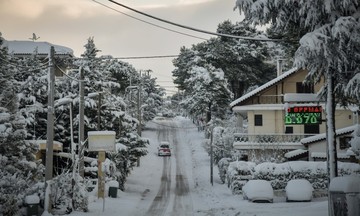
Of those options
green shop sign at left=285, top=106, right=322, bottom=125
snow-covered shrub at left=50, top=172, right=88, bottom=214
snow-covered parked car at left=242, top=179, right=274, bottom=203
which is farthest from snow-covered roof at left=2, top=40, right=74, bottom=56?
green shop sign at left=285, top=106, right=322, bottom=125

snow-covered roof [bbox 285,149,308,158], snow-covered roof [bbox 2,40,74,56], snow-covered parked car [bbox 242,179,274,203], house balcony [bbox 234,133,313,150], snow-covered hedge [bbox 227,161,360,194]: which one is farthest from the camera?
snow-covered roof [bbox 2,40,74,56]

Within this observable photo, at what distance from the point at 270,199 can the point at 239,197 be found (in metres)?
3.73

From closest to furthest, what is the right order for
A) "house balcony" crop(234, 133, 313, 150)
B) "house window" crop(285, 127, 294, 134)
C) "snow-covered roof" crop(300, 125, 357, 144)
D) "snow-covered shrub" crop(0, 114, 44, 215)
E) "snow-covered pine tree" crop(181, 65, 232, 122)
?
"snow-covered shrub" crop(0, 114, 44, 215), "snow-covered roof" crop(300, 125, 357, 144), "house balcony" crop(234, 133, 313, 150), "house window" crop(285, 127, 294, 134), "snow-covered pine tree" crop(181, 65, 232, 122)

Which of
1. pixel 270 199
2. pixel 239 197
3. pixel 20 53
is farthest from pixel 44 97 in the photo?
pixel 20 53

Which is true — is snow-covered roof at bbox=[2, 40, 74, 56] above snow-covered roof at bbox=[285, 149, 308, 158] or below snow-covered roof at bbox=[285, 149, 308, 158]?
above

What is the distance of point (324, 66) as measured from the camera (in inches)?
511

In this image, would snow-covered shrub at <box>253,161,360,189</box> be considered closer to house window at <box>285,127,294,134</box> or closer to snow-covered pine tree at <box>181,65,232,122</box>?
house window at <box>285,127,294,134</box>

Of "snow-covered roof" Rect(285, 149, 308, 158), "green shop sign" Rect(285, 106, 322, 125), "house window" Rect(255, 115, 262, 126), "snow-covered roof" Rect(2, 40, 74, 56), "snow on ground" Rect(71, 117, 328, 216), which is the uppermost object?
"snow-covered roof" Rect(2, 40, 74, 56)

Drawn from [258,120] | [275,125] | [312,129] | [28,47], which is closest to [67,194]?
[258,120]

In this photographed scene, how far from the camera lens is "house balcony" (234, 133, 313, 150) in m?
37.9

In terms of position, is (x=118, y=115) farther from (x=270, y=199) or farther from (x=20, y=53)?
(x=20, y=53)

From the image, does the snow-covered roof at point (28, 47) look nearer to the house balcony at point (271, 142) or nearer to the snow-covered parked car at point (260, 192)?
the house balcony at point (271, 142)

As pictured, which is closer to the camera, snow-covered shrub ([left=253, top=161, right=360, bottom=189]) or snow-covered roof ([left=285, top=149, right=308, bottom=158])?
snow-covered shrub ([left=253, top=161, right=360, bottom=189])

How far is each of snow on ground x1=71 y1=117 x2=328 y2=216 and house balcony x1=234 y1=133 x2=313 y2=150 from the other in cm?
438
